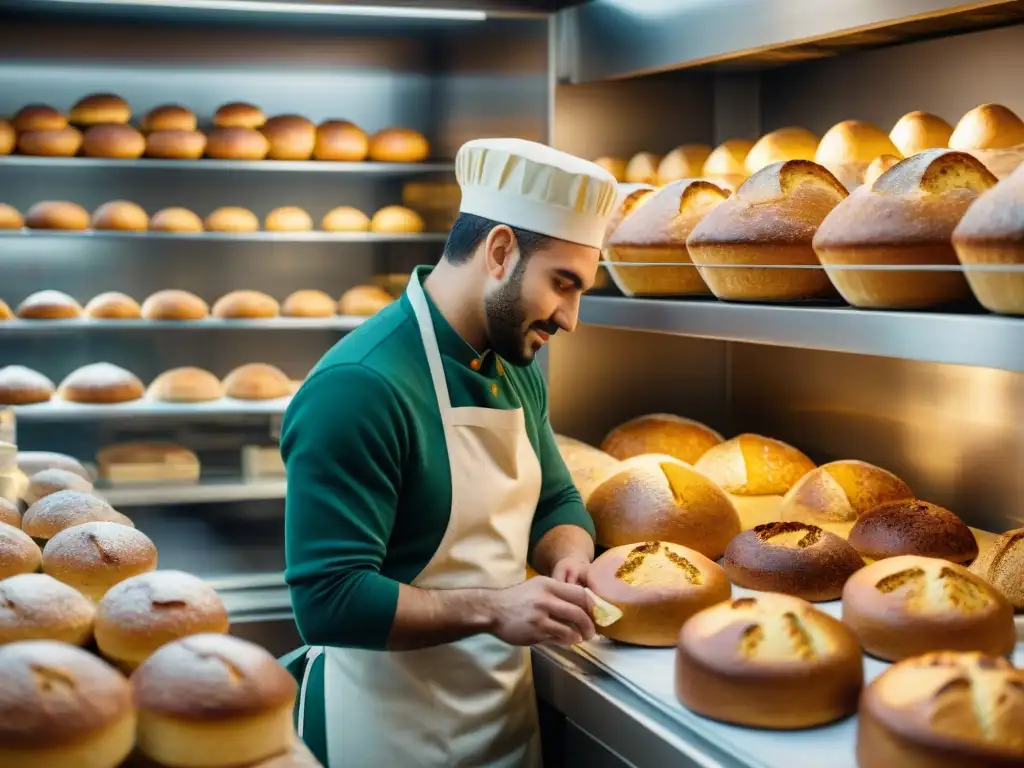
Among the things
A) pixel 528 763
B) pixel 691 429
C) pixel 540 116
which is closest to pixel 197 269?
pixel 540 116

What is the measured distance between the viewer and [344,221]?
4.17 metres

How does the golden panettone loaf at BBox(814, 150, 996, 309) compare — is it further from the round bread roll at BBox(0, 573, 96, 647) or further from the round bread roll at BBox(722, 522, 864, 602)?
the round bread roll at BBox(0, 573, 96, 647)

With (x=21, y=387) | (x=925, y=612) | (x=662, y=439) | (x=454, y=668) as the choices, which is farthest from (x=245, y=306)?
(x=925, y=612)

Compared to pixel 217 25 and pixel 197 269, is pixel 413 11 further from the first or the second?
pixel 197 269

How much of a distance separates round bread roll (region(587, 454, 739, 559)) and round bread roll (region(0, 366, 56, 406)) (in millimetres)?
2387

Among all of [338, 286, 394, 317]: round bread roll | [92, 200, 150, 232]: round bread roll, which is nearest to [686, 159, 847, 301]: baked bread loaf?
[338, 286, 394, 317]: round bread roll

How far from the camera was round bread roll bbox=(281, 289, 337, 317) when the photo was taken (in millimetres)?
4102

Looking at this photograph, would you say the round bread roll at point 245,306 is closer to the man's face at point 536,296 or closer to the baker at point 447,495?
the baker at point 447,495

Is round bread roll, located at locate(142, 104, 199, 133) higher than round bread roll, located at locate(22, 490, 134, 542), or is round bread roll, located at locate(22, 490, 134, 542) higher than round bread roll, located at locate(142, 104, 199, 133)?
round bread roll, located at locate(142, 104, 199, 133)

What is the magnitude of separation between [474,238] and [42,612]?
768 mm

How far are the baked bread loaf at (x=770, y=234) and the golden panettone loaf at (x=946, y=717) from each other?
682mm

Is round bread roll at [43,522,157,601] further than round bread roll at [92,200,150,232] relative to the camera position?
No

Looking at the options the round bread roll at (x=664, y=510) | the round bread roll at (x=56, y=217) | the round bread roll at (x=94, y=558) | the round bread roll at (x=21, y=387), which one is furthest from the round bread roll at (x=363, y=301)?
the round bread roll at (x=94, y=558)

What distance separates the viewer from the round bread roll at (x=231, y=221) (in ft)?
13.4
